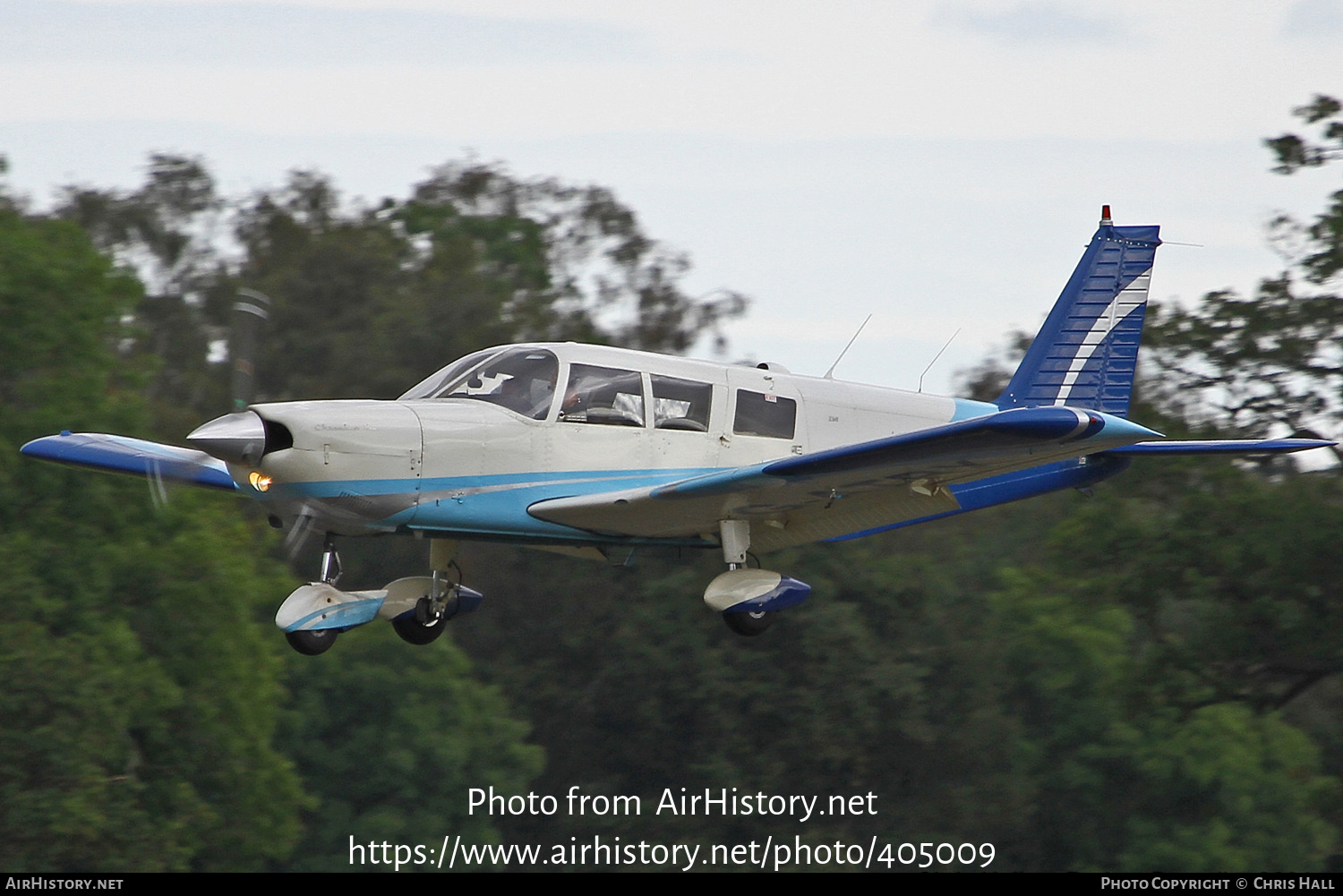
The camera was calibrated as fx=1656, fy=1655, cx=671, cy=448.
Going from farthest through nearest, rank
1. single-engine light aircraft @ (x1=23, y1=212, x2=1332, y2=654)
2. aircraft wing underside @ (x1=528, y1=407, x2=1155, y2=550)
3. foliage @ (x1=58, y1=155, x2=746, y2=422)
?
foliage @ (x1=58, y1=155, x2=746, y2=422)
single-engine light aircraft @ (x1=23, y1=212, x2=1332, y2=654)
aircraft wing underside @ (x1=528, y1=407, x2=1155, y2=550)

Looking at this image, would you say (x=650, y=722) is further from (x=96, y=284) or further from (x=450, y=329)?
(x=96, y=284)

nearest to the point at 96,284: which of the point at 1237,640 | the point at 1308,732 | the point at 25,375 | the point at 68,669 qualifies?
the point at 25,375

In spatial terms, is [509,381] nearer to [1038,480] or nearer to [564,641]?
[1038,480]

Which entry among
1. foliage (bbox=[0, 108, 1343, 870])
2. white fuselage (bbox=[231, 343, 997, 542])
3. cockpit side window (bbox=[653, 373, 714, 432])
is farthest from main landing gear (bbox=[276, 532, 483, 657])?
foliage (bbox=[0, 108, 1343, 870])

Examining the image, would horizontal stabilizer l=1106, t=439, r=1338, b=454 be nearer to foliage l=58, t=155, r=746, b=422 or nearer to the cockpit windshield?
the cockpit windshield

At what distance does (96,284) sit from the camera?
27203 mm

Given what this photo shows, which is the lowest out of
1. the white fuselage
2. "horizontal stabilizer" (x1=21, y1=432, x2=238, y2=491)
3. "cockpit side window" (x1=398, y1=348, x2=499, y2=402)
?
"horizontal stabilizer" (x1=21, y1=432, x2=238, y2=491)

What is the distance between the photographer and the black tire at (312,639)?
11.8m

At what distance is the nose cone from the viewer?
1086cm

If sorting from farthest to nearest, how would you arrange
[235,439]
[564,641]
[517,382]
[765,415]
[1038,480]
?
[564,641], [1038,480], [765,415], [517,382], [235,439]

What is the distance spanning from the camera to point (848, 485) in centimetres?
1230

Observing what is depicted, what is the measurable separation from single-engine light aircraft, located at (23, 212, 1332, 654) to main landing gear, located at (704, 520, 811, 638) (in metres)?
0.02

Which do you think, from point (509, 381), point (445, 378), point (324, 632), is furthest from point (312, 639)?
point (509, 381)

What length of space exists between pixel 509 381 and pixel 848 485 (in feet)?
8.59
